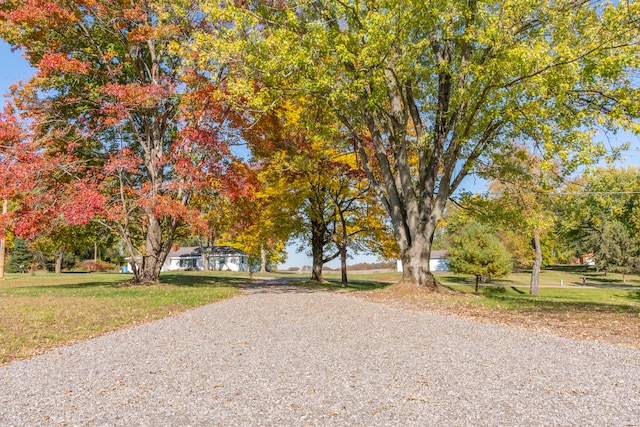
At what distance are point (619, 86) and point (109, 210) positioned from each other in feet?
56.4

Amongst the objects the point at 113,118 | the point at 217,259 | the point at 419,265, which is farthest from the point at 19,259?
the point at 419,265

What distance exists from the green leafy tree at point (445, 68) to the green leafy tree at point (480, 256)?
12.2 meters

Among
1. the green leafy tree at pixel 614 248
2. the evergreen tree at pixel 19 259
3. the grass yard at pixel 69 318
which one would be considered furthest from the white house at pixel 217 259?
the grass yard at pixel 69 318

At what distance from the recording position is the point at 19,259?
52.0 metres

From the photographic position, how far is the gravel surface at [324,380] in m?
3.55

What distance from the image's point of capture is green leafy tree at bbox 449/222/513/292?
25859mm

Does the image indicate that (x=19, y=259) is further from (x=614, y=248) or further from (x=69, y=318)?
(x=614, y=248)

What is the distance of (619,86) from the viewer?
465 inches

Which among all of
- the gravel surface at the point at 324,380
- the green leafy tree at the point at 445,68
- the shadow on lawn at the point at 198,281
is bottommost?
the shadow on lawn at the point at 198,281

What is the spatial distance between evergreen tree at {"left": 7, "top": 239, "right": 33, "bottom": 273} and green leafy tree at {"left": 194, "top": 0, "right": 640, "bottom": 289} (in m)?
51.6

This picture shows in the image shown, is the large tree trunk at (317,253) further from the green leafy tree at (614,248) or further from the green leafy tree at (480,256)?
the green leafy tree at (614,248)

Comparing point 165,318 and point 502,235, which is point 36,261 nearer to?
point 165,318

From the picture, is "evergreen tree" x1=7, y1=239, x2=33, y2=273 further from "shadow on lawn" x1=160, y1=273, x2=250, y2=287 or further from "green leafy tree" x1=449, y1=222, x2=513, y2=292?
"green leafy tree" x1=449, y1=222, x2=513, y2=292

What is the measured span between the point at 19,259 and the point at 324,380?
61.6m
